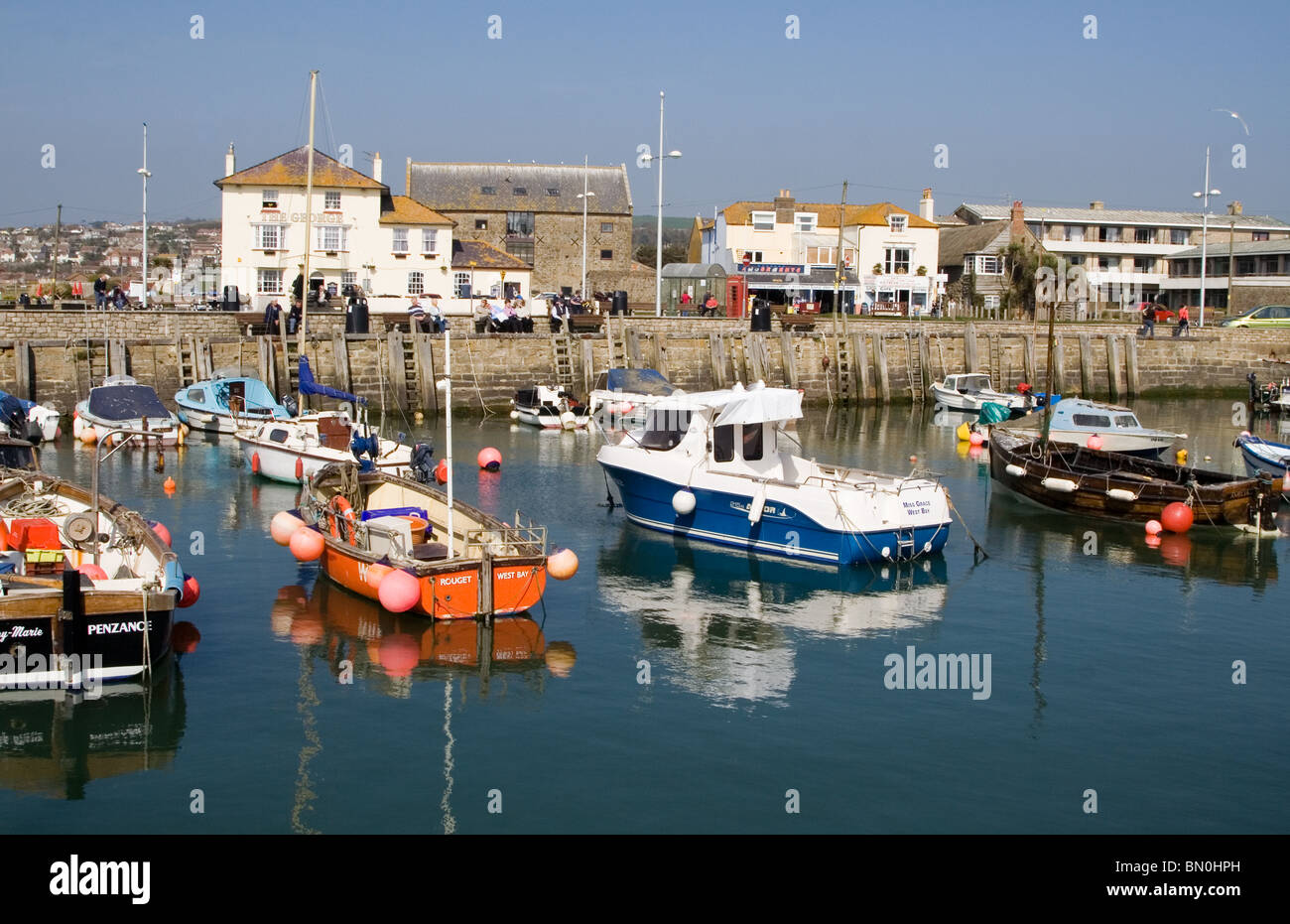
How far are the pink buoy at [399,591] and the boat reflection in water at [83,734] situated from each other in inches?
127

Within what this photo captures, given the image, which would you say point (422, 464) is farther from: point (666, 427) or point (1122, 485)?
point (1122, 485)

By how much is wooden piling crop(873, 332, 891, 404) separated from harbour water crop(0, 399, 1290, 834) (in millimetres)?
29514

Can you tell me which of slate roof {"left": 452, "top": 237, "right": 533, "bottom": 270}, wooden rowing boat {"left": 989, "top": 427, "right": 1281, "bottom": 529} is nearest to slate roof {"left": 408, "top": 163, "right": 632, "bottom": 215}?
slate roof {"left": 452, "top": 237, "right": 533, "bottom": 270}

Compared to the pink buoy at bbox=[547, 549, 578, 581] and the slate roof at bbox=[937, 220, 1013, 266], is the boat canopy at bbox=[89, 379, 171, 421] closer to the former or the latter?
the pink buoy at bbox=[547, 549, 578, 581]

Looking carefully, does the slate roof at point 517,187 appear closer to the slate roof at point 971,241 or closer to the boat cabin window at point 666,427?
the slate roof at point 971,241

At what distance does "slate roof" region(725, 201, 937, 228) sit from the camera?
7569cm

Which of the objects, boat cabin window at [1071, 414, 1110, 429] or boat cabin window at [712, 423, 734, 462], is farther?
boat cabin window at [1071, 414, 1110, 429]

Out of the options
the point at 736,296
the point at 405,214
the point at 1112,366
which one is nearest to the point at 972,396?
the point at 1112,366

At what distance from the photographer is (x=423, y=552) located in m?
20.9

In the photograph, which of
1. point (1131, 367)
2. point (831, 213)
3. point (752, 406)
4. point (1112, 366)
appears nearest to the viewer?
point (752, 406)

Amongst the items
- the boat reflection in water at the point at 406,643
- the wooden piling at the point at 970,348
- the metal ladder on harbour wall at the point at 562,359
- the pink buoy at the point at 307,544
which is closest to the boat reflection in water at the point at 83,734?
the boat reflection in water at the point at 406,643

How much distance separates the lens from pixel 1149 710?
58.0 ft

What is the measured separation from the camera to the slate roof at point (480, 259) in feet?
211

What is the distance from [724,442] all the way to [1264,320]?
50.4 m
